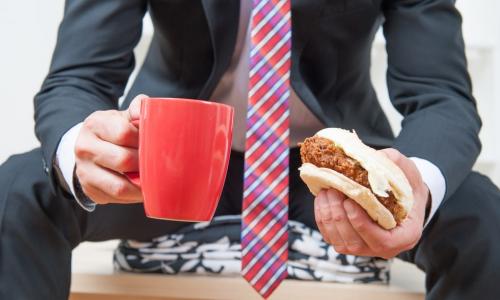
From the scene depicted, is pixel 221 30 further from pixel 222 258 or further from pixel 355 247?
pixel 355 247

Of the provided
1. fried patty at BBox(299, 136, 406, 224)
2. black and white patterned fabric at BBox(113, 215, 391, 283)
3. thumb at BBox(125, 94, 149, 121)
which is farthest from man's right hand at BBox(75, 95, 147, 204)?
black and white patterned fabric at BBox(113, 215, 391, 283)

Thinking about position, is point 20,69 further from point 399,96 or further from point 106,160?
point 106,160

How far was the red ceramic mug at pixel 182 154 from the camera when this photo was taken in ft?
1.91

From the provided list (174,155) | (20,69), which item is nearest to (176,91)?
(174,155)

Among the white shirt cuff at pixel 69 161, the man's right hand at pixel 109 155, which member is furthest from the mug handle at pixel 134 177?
the white shirt cuff at pixel 69 161

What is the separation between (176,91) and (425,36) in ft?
1.24

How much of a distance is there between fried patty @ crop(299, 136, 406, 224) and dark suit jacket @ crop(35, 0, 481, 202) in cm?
28

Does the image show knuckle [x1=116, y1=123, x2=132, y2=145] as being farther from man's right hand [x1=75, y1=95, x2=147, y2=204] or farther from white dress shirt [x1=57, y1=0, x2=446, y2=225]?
white dress shirt [x1=57, y1=0, x2=446, y2=225]

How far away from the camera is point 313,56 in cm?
105

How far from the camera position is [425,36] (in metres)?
1.03

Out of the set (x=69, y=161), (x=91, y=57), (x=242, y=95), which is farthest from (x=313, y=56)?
(x=69, y=161)

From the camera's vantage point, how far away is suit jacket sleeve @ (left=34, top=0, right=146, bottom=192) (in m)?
0.92

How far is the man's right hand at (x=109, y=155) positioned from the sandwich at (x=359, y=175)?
159mm

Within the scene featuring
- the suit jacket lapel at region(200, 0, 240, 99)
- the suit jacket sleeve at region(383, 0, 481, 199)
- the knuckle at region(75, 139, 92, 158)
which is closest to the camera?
the knuckle at region(75, 139, 92, 158)
